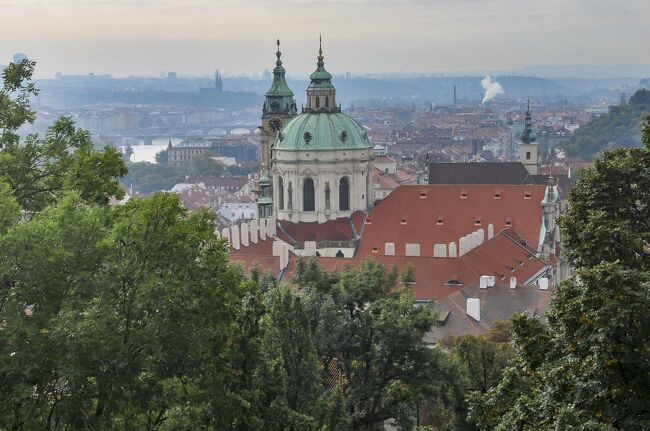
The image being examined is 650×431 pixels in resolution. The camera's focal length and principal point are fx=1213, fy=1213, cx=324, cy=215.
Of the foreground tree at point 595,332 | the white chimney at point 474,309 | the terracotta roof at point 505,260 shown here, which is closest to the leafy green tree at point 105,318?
the foreground tree at point 595,332

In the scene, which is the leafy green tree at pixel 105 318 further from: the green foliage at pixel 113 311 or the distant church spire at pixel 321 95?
the distant church spire at pixel 321 95

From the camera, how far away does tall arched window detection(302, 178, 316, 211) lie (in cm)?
6500

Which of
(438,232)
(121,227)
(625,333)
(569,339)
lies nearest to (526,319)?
(569,339)

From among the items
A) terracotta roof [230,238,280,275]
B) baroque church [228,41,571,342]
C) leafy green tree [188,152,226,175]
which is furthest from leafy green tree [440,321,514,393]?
leafy green tree [188,152,226,175]

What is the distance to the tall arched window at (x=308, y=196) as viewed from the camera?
6500cm

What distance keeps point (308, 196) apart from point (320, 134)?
3403 millimetres

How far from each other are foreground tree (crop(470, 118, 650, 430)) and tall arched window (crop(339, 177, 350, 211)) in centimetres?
4465

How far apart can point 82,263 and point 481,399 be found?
21.5ft

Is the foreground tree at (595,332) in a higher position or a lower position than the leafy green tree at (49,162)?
lower

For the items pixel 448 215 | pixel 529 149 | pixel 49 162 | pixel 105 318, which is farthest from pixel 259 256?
pixel 529 149

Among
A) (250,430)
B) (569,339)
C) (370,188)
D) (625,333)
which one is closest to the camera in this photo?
(625,333)

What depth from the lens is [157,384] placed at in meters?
18.5

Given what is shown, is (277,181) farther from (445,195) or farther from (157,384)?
(157,384)

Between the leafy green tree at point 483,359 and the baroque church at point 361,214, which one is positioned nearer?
the leafy green tree at point 483,359
